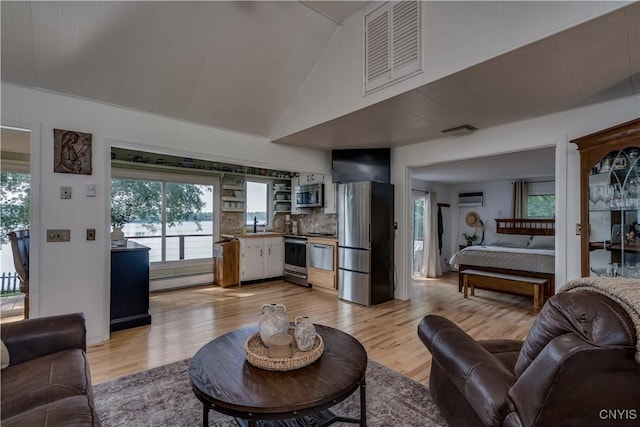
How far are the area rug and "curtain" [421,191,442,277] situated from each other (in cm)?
479

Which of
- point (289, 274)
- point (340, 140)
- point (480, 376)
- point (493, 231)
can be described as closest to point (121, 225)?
point (289, 274)

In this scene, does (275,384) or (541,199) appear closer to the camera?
(275,384)

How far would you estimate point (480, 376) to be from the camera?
1283mm

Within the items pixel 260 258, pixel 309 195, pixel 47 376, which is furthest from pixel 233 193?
pixel 47 376

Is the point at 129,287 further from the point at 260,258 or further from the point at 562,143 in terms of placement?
the point at 562,143

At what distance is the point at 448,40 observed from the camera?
2.21 metres

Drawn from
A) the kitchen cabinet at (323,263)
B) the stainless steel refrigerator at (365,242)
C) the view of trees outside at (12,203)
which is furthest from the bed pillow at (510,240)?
the view of trees outside at (12,203)

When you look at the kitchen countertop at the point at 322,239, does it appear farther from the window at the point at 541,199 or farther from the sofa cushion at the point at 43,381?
the window at the point at 541,199

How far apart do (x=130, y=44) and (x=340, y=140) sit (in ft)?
8.48

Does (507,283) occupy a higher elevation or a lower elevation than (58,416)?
lower

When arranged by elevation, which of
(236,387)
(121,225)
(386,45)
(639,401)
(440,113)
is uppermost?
(386,45)

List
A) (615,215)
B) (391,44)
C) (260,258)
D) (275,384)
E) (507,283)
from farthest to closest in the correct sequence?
(260,258), (507,283), (391,44), (615,215), (275,384)

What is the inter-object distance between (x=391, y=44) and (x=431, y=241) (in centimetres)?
506

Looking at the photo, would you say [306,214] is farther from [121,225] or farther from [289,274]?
[121,225]
